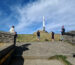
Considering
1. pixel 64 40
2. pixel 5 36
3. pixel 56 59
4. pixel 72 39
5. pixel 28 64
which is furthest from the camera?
pixel 64 40

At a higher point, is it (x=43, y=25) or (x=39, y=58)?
(x=43, y=25)

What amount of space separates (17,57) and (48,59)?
218 centimetres

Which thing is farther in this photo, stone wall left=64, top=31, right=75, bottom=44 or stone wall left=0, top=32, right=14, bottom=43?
stone wall left=64, top=31, right=75, bottom=44

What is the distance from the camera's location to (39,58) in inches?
292

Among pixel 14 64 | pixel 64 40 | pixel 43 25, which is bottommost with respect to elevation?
pixel 14 64

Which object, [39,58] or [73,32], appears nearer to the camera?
[39,58]

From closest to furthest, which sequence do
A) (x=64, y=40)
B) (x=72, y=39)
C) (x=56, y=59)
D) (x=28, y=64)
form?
(x=28, y=64) → (x=56, y=59) → (x=72, y=39) → (x=64, y=40)

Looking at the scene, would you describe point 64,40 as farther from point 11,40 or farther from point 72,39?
point 11,40

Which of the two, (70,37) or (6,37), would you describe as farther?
(70,37)

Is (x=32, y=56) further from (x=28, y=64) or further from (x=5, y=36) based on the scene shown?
(x=5, y=36)

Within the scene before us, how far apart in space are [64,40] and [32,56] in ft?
22.0

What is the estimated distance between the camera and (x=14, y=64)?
20.1 feet

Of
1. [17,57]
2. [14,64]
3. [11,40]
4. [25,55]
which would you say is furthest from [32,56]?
[11,40]

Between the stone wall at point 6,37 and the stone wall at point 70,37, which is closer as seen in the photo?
the stone wall at point 6,37
